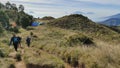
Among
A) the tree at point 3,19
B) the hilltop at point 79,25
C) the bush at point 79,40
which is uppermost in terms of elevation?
the bush at point 79,40

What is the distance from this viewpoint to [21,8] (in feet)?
445

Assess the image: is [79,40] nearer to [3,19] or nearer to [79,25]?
[3,19]

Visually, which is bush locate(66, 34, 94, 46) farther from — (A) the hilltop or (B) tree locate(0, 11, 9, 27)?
(A) the hilltop

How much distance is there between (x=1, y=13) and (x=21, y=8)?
250 ft

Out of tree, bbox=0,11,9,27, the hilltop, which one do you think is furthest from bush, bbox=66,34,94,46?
the hilltop

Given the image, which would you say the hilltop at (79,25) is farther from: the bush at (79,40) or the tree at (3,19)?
the bush at (79,40)

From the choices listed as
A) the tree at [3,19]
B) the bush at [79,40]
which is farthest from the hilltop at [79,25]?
the bush at [79,40]

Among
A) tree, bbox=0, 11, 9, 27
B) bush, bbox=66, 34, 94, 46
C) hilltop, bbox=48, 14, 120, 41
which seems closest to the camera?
bush, bbox=66, 34, 94, 46

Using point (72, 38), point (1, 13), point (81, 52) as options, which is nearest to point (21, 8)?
point (1, 13)

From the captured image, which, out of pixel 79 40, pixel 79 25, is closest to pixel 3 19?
pixel 79 25

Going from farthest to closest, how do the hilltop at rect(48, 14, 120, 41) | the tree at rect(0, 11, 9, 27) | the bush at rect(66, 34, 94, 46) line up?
the hilltop at rect(48, 14, 120, 41) → the tree at rect(0, 11, 9, 27) → the bush at rect(66, 34, 94, 46)

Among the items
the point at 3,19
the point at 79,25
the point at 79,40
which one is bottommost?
the point at 79,25

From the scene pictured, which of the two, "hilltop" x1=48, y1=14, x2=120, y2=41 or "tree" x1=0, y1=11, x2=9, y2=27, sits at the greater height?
"tree" x1=0, y1=11, x2=9, y2=27

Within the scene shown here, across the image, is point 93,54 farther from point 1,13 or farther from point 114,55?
point 1,13
